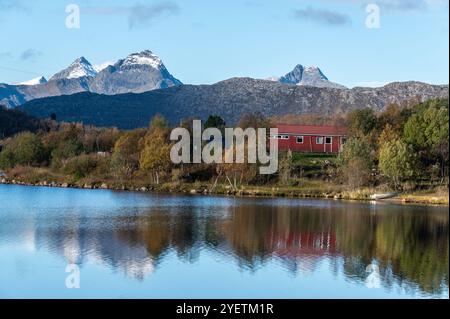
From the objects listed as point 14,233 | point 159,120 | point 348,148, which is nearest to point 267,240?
point 14,233

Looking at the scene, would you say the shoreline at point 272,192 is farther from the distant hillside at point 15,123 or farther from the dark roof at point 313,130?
the distant hillside at point 15,123

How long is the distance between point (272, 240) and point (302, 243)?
1.59 m

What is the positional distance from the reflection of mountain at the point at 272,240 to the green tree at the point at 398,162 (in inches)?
551

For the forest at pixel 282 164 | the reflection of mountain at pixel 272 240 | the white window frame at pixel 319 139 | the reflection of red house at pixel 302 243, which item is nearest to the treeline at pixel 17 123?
the forest at pixel 282 164

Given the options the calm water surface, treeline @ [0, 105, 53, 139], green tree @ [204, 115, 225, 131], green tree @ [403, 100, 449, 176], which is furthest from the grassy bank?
treeline @ [0, 105, 53, 139]

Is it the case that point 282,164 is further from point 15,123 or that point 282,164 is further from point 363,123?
point 15,123

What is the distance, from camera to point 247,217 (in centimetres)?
4419

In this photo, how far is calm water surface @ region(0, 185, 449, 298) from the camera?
2456cm

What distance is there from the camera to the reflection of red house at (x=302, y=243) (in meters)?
32.1

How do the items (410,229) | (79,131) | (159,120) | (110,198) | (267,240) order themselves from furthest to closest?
1. (79,131)
2. (159,120)
3. (110,198)
4. (410,229)
5. (267,240)

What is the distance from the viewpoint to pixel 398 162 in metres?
61.6

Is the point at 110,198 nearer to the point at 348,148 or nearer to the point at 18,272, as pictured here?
the point at 348,148

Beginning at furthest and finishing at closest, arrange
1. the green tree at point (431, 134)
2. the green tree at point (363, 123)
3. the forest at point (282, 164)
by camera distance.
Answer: the green tree at point (363, 123)
the green tree at point (431, 134)
the forest at point (282, 164)

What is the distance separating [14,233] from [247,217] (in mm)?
14822
